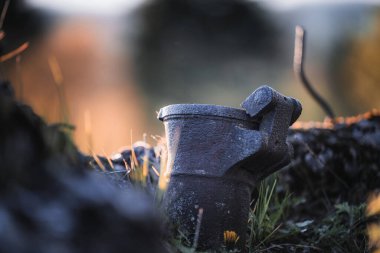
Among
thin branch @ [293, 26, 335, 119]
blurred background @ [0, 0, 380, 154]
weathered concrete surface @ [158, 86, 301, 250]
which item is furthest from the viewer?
blurred background @ [0, 0, 380, 154]

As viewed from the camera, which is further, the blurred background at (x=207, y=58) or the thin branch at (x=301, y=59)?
the blurred background at (x=207, y=58)

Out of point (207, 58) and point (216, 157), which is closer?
point (216, 157)

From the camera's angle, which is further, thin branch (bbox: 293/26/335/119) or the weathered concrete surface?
thin branch (bbox: 293/26/335/119)

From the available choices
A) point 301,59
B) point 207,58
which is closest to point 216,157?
point 301,59

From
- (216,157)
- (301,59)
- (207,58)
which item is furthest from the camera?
(207,58)

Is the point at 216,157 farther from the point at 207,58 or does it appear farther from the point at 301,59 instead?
the point at 207,58

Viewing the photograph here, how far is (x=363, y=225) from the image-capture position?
11.8 feet

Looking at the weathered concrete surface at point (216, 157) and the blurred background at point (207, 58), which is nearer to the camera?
the weathered concrete surface at point (216, 157)

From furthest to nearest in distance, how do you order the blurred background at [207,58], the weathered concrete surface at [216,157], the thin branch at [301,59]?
the blurred background at [207,58] < the thin branch at [301,59] < the weathered concrete surface at [216,157]

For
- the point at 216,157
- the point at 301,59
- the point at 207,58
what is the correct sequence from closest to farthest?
the point at 216,157 → the point at 301,59 → the point at 207,58

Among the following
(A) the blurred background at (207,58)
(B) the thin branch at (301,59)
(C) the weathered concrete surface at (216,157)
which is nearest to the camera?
(C) the weathered concrete surface at (216,157)

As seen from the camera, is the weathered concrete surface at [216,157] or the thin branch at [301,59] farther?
the thin branch at [301,59]

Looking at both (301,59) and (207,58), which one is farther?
(207,58)

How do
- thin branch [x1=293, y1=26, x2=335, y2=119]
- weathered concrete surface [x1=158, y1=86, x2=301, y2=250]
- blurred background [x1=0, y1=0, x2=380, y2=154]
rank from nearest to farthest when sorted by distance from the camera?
weathered concrete surface [x1=158, y1=86, x2=301, y2=250], thin branch [x1=293, y1=26, x2=335, y2=119], blurred background [x1=0, y1=0, x2=380, y2=154]
